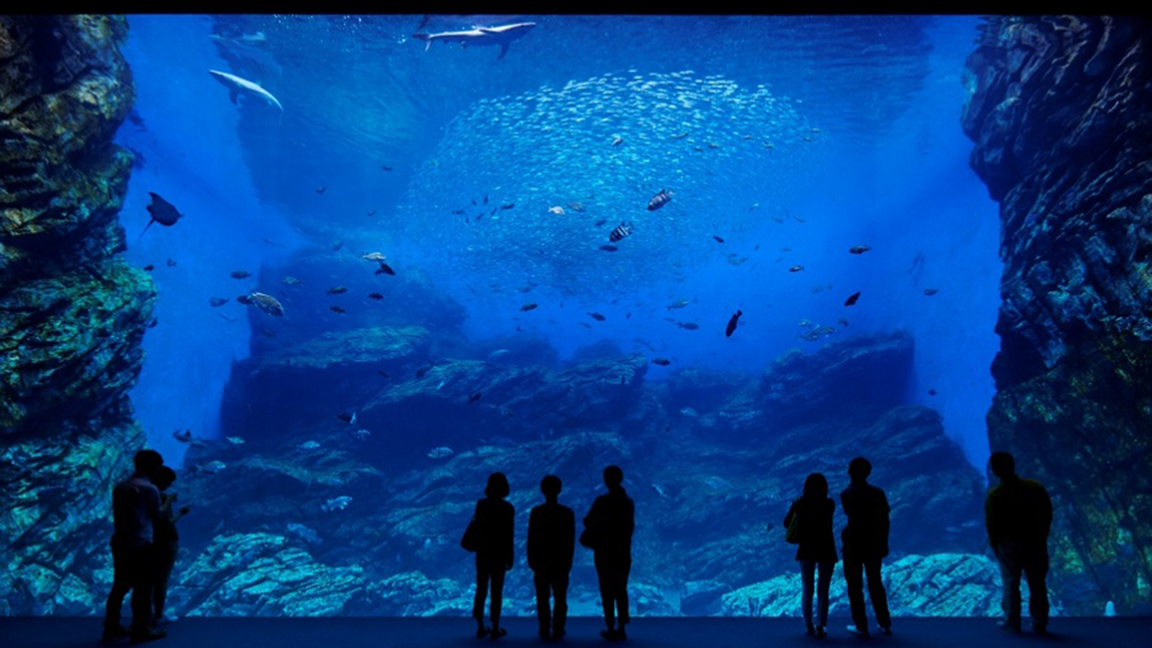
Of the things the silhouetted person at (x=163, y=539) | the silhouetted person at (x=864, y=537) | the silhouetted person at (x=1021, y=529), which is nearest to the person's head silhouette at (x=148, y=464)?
the silhouetted person at (x=163, y=539)

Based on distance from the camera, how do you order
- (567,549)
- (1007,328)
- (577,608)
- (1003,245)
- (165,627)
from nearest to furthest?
(567,549) < (165,627) < (1007,328) < (1003,245) < (577,608)

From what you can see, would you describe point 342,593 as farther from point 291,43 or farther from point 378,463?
point 291,43

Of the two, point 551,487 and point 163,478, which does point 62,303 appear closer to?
point 163,478

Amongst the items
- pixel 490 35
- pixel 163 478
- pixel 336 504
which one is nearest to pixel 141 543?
pixel 163 478

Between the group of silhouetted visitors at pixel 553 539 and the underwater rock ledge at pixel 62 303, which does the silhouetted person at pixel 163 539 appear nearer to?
the group of silhouetted visitors at pixel 553 539

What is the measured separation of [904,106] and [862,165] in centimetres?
971

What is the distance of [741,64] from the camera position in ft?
80.8

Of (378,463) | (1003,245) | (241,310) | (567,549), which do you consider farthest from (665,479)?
(241,310)

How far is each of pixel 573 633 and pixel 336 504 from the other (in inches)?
728

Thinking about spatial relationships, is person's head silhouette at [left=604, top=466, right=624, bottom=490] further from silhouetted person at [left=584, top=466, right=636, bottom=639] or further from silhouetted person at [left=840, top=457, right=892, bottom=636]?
silhouetted person at [left=840, top=457, right=892, bottom=636]

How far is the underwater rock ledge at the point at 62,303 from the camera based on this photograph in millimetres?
10062

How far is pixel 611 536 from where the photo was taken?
5023mm

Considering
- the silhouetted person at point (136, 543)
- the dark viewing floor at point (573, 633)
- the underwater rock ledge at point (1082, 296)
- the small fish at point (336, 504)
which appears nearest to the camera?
the silhouetted person at point (136, 543)

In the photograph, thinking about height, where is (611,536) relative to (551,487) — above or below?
below
